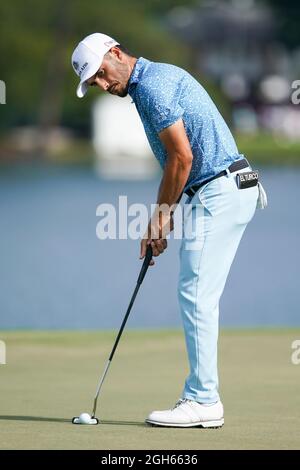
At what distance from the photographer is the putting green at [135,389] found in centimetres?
527

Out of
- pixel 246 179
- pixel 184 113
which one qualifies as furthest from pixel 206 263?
pixel 184 113

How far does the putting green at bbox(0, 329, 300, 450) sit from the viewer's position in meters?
5.27

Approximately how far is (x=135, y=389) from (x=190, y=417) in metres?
1.12

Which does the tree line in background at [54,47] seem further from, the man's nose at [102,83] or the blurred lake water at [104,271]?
the man's nose at [102,83]

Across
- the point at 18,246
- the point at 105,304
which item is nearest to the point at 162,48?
the point at 18,246

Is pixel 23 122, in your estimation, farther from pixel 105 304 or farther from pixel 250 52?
pixel 105 304

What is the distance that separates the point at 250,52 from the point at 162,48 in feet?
88.4

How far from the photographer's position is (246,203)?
5.75 m

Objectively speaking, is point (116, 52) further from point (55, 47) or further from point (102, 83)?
point (55, 47)

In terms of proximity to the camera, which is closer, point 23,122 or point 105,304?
point 105,304

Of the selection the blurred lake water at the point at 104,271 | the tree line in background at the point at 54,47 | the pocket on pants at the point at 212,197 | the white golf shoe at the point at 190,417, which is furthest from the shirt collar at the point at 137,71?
the tree line in background at the point at 54,47
